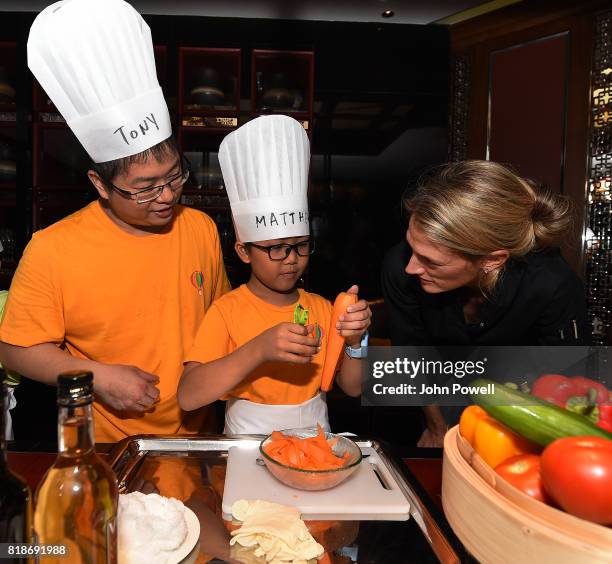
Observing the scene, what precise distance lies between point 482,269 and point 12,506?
1323 mm

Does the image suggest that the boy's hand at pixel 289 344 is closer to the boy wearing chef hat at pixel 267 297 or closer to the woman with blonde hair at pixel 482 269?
the boy wearing chef hat at pixel 267 297

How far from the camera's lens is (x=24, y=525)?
17.5 inches

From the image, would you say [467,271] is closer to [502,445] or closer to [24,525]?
[502,445]

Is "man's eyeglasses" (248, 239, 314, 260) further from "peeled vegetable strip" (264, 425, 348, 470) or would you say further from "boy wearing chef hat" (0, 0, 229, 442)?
"peeled vegetable strip" (264, 425, 348, 470)

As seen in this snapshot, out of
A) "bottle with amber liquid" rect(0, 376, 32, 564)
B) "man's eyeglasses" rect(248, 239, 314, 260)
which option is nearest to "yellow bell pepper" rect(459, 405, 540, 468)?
"bottle with amber liquid" rect(0, 376, 32, 564)

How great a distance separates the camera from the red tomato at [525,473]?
509 millimetres

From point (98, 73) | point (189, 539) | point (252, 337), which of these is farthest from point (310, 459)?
point (98, 73)

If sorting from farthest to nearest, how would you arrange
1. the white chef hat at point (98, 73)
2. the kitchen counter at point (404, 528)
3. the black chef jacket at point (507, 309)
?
the black chef jacket at point (507, 309) → the white chef hat at point (98, 73) → the kitchen counter at point (404, 528)

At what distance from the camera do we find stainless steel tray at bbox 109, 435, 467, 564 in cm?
66

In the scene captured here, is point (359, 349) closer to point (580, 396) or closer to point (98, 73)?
point (580, 396)

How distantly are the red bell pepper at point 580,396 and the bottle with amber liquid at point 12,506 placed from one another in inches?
22.8

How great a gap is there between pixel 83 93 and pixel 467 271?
111 cm

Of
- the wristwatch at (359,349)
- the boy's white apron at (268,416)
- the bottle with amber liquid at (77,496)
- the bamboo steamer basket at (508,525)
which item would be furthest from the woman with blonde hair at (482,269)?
the bottle with amber liquid at (77,496)

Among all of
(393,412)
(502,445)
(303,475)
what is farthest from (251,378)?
(393,412)
